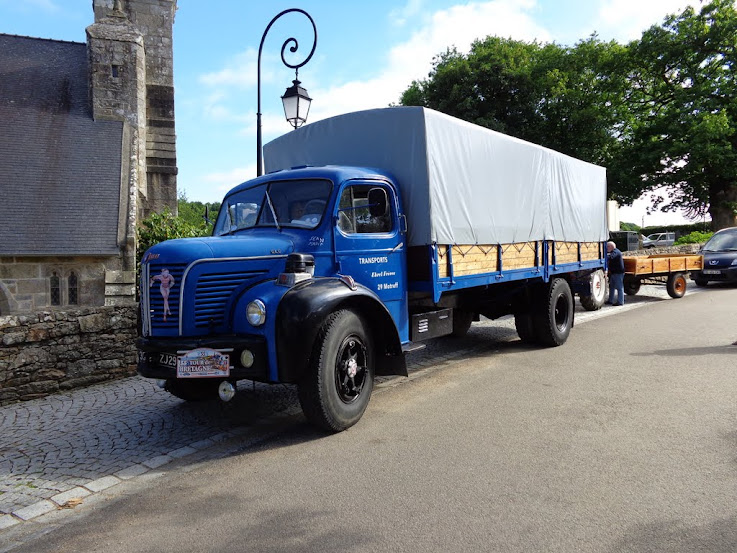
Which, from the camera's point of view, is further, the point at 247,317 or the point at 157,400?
the point at 157,400

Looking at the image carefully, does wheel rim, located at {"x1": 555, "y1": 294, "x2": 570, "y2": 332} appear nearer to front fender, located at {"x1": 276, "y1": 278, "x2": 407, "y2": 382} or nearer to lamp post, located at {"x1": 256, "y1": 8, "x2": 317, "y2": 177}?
front fender, located at {"x1": 276, "y1": 278, "x2": 407, "y2": 382}

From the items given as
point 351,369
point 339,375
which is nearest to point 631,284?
point 351,369

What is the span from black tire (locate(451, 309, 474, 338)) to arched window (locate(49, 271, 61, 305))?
39.1ft

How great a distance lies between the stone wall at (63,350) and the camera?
6.67 metres

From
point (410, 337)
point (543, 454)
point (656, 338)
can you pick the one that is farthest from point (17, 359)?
point (656, 338)

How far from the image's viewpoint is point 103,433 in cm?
508

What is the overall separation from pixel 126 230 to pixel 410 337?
12.3 meters

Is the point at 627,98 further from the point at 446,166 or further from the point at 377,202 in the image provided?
the point at 377,202

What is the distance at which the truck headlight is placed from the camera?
4.35 meters

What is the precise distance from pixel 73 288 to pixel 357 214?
13.1 meters

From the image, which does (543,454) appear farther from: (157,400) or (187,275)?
(157,400)

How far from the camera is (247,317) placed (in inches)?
175

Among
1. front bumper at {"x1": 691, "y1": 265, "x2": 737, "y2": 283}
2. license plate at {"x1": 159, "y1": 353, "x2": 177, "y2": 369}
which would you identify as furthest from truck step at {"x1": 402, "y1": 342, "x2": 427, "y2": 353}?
Result: front bumper at {"x1": 691, "y1": 265, "x2": 737, "y2": 283}

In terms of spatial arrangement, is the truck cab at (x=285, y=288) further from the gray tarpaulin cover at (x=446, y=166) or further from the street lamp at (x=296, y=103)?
the street lamp at (x=296, y=103)
